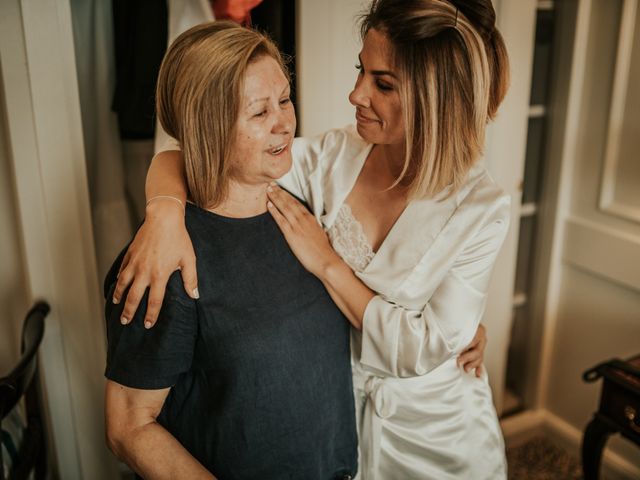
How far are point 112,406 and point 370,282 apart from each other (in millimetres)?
563

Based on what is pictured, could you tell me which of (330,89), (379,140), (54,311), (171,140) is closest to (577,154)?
(330,89)

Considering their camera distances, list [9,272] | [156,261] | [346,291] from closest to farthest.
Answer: [156,261] → [346,291] → [9,272]

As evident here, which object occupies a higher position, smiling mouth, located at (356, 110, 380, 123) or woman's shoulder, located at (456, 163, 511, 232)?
smiling mouth, located at (356, 110, 380, 123)

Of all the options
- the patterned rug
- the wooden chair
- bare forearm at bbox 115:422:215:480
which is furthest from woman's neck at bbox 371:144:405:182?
the patterned rug

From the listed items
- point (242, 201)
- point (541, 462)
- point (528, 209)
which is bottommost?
point (541, 462)

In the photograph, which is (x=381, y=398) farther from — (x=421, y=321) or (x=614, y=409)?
(x=614, y=409)

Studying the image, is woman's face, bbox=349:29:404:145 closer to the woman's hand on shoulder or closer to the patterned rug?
the woman's hand on shoulder

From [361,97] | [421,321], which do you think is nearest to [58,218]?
[361,97]

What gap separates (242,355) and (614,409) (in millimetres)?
1243

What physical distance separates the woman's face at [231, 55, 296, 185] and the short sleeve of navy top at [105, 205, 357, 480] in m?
0.11

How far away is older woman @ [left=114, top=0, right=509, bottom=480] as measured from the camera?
1245 millimetres

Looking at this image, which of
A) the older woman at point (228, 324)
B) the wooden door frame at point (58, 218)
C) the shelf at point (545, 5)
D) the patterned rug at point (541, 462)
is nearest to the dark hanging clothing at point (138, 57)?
the wooden door frame at point (58, 218)

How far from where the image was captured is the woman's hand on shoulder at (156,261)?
3.44ft

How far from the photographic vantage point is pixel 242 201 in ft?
4.05
